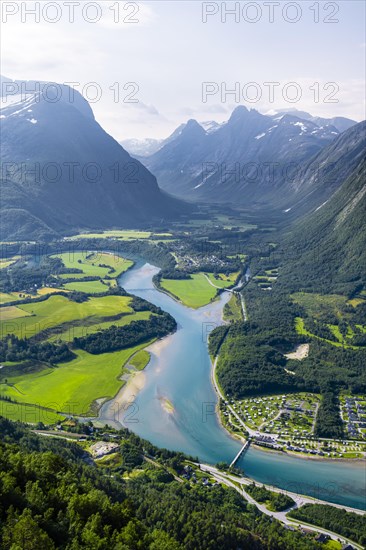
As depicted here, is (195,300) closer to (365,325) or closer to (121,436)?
(365,325)

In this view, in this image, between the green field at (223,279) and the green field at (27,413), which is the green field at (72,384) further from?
the green field at (223,279)

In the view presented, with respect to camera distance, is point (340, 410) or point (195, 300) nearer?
point (340, 410)

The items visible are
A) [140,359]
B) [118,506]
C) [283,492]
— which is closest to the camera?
[118,506]

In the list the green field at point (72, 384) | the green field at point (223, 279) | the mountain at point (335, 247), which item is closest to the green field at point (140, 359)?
the green field at point (72, 384)

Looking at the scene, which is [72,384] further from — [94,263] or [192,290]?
[94,263]

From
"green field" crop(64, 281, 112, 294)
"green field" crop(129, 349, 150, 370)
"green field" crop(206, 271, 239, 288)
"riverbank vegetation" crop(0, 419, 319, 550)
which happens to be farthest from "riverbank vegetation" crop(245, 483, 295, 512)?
"green field" crop(206, 271, 239, 288)

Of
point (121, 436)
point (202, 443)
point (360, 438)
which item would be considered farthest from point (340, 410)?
point (121, 436)

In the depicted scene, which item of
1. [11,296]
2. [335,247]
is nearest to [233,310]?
[335,247]

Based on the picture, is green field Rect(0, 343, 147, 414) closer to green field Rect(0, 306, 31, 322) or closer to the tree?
green field Rect(0, 306, 31, 322)
